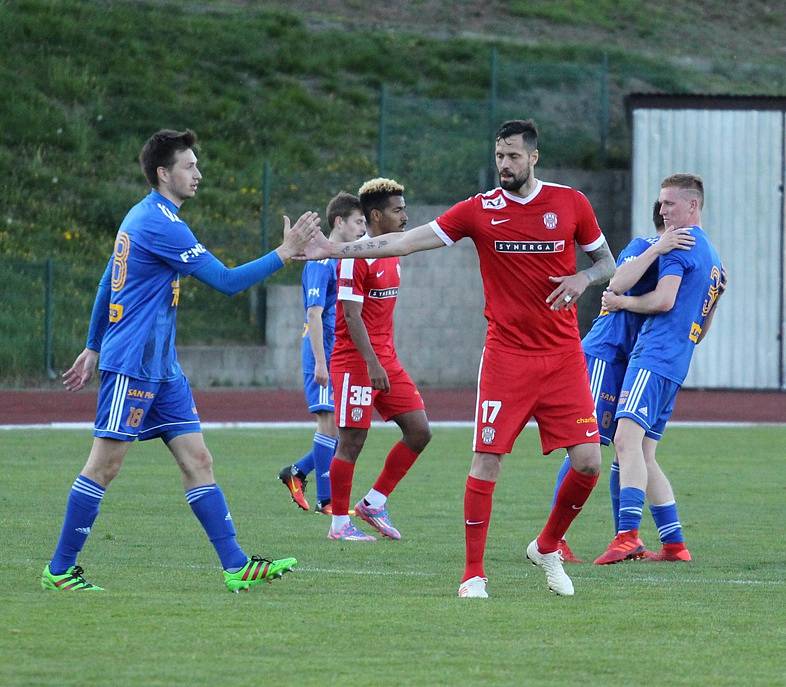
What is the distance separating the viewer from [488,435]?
7848 millimetres

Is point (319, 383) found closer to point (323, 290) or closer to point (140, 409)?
point (323, 290)

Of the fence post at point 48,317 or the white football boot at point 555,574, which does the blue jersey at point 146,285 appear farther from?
the fence post at point 48,317

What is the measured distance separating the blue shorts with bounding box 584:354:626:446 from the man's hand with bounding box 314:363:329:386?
2.42 meters

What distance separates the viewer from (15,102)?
3195 centimetres

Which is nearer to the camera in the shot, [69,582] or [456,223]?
[69,582]

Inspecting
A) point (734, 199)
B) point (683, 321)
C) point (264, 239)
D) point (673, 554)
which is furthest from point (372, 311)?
point (734, 199)

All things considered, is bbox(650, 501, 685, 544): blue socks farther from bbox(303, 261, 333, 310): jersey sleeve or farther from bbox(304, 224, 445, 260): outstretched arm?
bbox(303, 261, 333, 310): jersey sleeve

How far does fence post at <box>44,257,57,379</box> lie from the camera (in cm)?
2586

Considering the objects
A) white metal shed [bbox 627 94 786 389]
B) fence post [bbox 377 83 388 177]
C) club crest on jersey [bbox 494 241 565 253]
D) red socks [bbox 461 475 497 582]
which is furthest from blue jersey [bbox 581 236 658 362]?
fence post [bbox 377 83 388 177]

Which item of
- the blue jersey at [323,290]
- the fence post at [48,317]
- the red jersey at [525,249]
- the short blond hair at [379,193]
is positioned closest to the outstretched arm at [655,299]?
the red jersey at [525,249]

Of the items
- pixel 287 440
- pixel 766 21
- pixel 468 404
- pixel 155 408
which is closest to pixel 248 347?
pixel 468 404

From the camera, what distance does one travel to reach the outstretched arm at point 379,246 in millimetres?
7844

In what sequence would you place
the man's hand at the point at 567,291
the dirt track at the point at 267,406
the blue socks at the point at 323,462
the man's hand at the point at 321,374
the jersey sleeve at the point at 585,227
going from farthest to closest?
1. the dirt track at the point at 267,406
2. the blue socks at the point at 323,462
3. the man's hand at the point at 321,374
4. the jersey sleeve at the point at 585,227
5. the man's hand at the point at 567,291

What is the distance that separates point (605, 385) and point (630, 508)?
91cm
